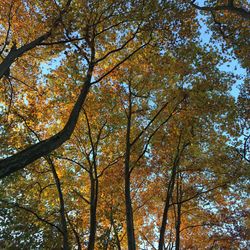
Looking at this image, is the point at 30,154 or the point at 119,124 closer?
the point at 30,154

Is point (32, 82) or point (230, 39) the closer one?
point (230, 39)

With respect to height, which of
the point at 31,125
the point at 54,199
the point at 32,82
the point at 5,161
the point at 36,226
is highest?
the point at 32,82

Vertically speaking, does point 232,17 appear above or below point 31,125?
above

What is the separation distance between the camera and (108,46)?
14.7 metres

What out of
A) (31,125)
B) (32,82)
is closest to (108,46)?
(32,82)

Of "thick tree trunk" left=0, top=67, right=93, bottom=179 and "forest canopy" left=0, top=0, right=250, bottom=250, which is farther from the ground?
"forest canopy" left=0, top=0, right=250, bottom=250

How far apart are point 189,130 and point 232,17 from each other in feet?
22.4

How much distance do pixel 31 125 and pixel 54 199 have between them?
6071mm

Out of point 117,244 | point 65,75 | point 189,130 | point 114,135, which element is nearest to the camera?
point 65,75

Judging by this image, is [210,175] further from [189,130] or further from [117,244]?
[117,244]

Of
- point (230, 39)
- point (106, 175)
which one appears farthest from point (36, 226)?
point (230, 39)

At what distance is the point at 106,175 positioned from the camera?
20328 mm

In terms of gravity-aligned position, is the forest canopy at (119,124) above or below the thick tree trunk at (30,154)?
above

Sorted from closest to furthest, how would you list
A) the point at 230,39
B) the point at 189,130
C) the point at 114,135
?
the point at 230,39
the point at 189,130
the point at 114,135
